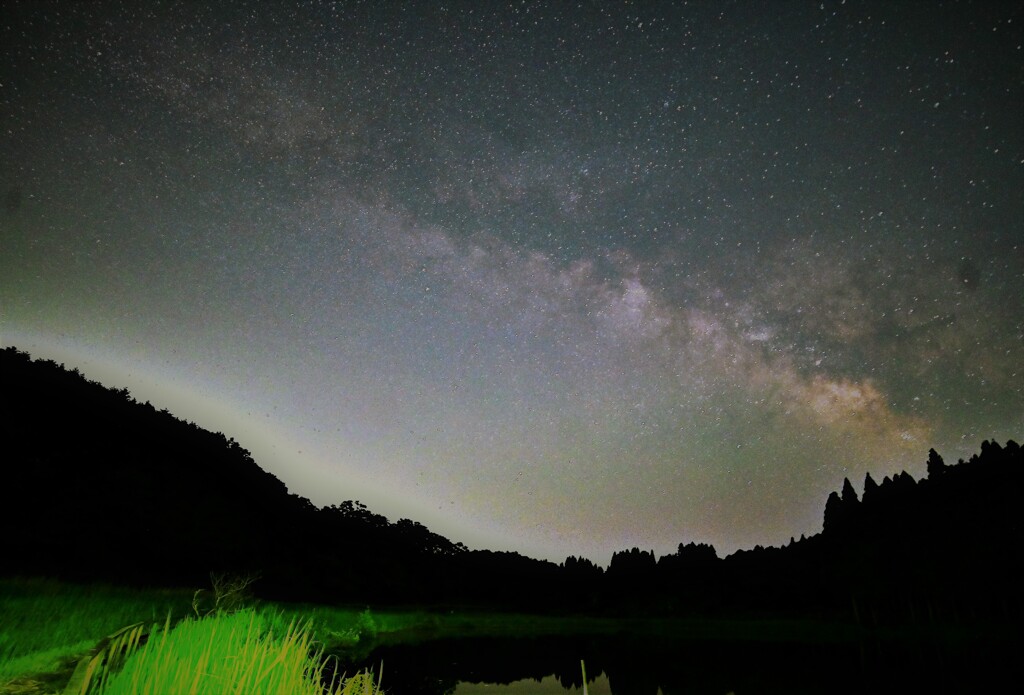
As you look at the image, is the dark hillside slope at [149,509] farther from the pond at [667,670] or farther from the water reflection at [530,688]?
the water reflection at [530,688]

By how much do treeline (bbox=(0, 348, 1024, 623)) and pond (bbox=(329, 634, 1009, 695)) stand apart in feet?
79.1

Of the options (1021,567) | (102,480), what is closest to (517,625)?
(102,480)

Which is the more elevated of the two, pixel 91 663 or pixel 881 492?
pixel 881 492

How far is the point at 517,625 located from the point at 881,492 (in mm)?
102022

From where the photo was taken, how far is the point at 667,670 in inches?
966

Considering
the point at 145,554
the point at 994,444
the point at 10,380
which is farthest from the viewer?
the point at 994,444

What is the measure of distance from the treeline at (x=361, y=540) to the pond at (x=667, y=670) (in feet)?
79.1

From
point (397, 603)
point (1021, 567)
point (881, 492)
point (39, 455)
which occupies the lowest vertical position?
point (397, 603)

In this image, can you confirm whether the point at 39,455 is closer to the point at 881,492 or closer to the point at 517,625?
the point at 517,625

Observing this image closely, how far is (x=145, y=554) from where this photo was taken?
50062 millimetres

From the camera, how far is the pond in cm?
1927

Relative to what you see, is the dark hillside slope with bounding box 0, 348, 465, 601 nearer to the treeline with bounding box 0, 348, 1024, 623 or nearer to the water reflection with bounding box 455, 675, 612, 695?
the treeline with bounding box 0, 348, 1024, 623

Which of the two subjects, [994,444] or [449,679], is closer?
[449,679]

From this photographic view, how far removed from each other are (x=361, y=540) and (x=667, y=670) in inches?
2934
